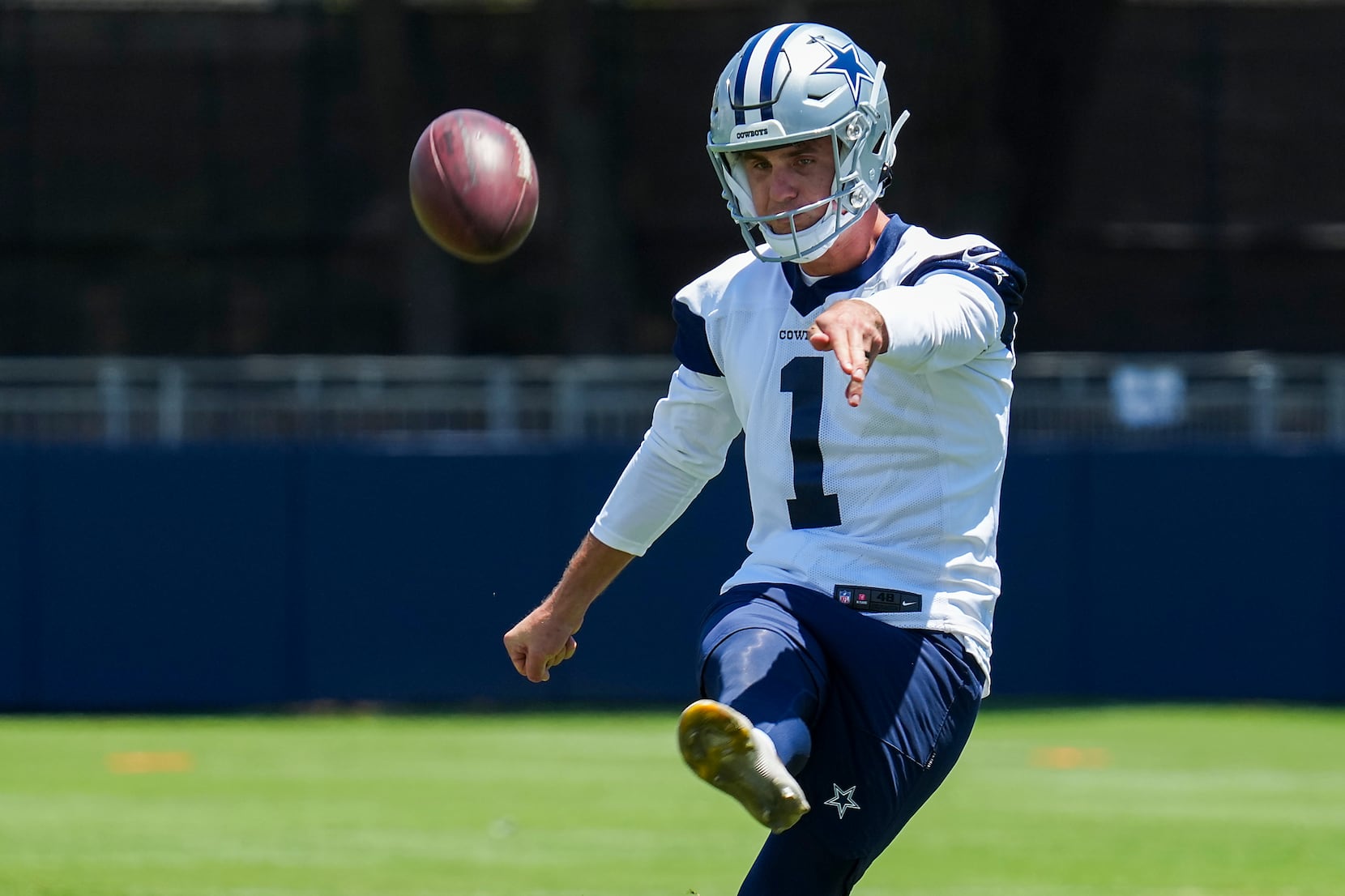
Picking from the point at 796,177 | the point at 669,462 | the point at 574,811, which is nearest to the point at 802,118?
the point at 796,177

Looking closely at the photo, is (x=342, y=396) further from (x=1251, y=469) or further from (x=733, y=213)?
(x=733, y=213)

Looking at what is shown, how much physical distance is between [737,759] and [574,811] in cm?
627

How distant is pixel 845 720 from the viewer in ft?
14.4

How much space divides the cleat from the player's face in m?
1.15

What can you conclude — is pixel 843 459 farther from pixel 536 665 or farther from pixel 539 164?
pixel 539 164

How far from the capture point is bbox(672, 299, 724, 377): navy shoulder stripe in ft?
15.9

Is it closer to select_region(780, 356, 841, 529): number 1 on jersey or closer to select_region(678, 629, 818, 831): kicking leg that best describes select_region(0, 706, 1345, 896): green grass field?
select_region(780, 356, 841, 529): number 1 on jersey

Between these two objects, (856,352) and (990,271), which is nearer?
(856,352)

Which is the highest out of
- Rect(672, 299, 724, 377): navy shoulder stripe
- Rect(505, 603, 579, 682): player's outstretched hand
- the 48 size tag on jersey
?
Rect(672, 299, 724, 377): navy shoulder stripe

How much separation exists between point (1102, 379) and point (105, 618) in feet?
24.2

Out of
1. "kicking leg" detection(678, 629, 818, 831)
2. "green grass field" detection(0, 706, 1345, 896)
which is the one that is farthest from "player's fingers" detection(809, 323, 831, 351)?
"green grass field" detection(0, 706, 1345, 896)

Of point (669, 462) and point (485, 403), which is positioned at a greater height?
point (669, 462)

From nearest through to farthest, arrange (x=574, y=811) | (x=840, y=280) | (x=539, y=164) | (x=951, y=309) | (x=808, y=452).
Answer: (x=951, y=309) → (x=808, y=452) → (x=840, y=280) → (x=574, y=811) → (x=539, y=164)

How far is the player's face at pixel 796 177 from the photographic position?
4.53 m
